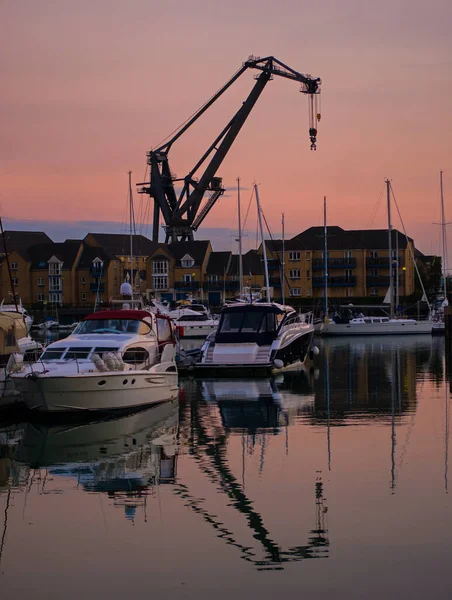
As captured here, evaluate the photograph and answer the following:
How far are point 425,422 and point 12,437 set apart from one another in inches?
414

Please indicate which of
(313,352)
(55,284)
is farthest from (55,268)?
(313,352)

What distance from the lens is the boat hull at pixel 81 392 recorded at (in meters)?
23.6

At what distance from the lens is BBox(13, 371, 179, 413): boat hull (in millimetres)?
23562

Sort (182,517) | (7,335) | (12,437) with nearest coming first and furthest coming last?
(182,517), (12,437), (7,335)

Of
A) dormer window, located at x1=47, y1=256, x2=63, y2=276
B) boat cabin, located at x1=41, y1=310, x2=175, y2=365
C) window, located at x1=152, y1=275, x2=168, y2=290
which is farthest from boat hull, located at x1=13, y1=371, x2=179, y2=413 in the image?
dormer window, located at x1=47, y1=256, x2=63, y2=276

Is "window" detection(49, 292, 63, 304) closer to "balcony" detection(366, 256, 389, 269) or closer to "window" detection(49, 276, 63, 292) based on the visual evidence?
"window" detection(49, 276, 63, 292)

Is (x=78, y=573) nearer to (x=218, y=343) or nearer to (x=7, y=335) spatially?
(x=7, y=335)

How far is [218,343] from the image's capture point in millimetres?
38375

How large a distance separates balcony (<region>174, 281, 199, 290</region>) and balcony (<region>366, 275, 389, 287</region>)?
22.8 meters

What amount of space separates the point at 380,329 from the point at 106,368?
54.2m

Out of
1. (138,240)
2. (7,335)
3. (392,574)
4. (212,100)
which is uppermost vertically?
(212,100)

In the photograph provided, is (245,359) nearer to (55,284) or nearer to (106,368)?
(106,368)

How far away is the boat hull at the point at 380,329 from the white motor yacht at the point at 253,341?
3600 centimetres

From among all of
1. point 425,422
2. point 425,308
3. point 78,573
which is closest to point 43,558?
point 78,573
